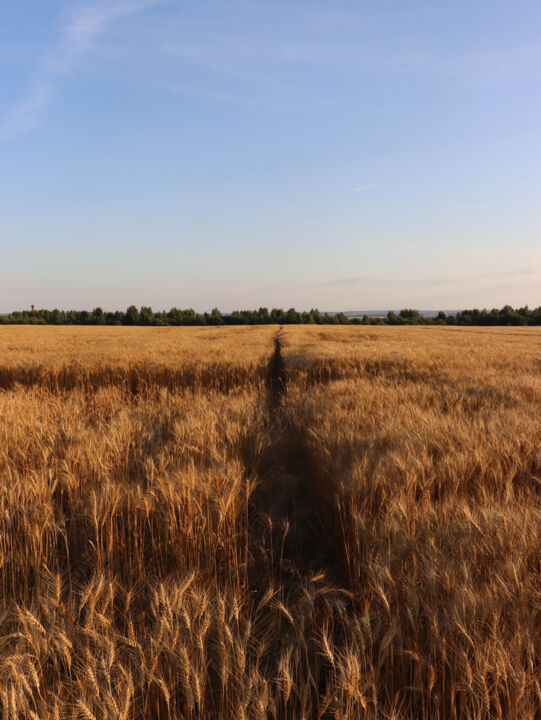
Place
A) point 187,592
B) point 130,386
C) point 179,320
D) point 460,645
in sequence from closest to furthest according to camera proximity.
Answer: point 460,645 → point 187,592 → point 130,386 → point 179,320

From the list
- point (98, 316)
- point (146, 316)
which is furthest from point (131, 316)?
point (98, 316)

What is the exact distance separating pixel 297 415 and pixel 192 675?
2.97m

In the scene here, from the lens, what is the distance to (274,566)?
178cm

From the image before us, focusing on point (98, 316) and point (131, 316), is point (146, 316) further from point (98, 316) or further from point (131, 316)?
point (98, 316)

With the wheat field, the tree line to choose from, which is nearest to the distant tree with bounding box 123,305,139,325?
the tree line

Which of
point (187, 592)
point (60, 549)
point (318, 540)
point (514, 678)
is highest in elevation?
point (514, 678)

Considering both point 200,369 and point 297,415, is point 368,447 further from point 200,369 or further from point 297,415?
point 200,369

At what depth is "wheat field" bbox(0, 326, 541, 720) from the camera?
885mm

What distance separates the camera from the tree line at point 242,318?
57719mm

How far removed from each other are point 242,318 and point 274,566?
63162 mm

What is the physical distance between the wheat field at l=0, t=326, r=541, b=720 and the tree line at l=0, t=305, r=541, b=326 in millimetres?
58411

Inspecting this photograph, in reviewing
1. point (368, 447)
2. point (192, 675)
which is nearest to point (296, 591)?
point (192, 675)

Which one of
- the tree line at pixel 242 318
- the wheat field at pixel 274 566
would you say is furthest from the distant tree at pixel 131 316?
the wheat field at pixel 274 566

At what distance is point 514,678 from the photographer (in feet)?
2.68
